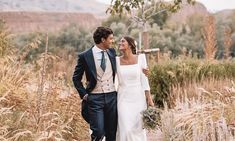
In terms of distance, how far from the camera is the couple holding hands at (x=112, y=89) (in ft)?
23.1

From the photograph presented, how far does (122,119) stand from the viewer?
289 inches

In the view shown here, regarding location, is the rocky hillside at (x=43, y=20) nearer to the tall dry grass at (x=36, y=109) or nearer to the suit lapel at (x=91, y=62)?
the tall dry grass at (x=36, y=109)

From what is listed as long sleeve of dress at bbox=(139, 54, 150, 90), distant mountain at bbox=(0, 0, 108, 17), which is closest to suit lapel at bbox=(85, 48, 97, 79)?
long sleeve of dress at bbox=(139, 54, 150, 90)

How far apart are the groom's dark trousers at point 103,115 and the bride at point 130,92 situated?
0.40 feet

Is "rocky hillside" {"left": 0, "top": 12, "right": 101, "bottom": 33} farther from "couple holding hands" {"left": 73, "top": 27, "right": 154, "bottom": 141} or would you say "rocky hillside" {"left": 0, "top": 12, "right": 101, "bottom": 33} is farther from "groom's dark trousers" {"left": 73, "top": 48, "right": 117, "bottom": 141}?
"groom's dark trousers" {"left": 73, "top": 48, "right": 117, "bottom": 141}

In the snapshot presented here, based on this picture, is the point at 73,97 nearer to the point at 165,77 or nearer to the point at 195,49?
the point at 165,77

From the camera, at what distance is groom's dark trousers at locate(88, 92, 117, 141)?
22.9 feet

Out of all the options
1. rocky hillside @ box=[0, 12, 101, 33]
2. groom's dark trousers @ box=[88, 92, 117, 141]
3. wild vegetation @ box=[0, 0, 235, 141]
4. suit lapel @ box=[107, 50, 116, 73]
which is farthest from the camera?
rocky hillside @ box=[0, 12, 101, 33]

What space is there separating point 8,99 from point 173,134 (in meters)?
2.42

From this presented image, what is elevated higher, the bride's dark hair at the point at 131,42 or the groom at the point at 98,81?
the bride's dark hair at the point at 131,42

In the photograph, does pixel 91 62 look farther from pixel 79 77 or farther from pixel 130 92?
pixel 130 92

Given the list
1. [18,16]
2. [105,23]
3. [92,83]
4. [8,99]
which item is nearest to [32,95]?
[8,99]

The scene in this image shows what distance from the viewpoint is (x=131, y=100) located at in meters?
7.47

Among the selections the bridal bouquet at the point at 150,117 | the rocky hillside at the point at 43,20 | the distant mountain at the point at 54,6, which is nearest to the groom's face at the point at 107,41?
the bridal bouquet at the point at 150,117
